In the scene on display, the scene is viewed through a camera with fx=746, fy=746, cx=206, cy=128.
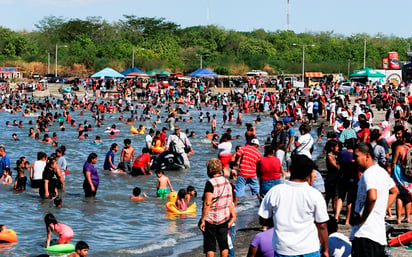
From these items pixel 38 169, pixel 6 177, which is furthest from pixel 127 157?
pixel 38 169

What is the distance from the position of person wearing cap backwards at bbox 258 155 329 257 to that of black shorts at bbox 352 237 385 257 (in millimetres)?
652

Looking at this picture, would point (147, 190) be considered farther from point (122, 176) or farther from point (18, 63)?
point (18, 63)

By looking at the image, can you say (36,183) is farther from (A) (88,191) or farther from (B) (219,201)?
(B) (219,201)

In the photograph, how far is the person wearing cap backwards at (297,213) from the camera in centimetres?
573

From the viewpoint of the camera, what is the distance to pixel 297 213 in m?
5.73

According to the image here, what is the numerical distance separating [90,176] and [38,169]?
143cm

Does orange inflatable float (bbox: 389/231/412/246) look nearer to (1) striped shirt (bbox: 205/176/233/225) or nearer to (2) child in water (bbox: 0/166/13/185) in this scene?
(1) striped shirt (bbox: 205/176/233/225)

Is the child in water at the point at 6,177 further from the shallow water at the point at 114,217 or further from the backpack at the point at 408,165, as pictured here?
the backpack at the point at 408,165

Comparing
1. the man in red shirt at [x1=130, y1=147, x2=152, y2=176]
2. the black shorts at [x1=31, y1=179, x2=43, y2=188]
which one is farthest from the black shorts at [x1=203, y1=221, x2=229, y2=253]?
the man in red shirt at [x1=130, y1=147, x2=152, y2=176]

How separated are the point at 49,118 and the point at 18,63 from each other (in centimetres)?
5136

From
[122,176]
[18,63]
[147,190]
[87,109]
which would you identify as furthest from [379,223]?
[18,63]

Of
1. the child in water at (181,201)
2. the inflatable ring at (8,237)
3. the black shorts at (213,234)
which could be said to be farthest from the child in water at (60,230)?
the black shorts at (213,234)

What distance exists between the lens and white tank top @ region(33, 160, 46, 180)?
1661 cm

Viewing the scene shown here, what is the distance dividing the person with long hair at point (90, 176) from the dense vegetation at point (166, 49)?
63879 mm
